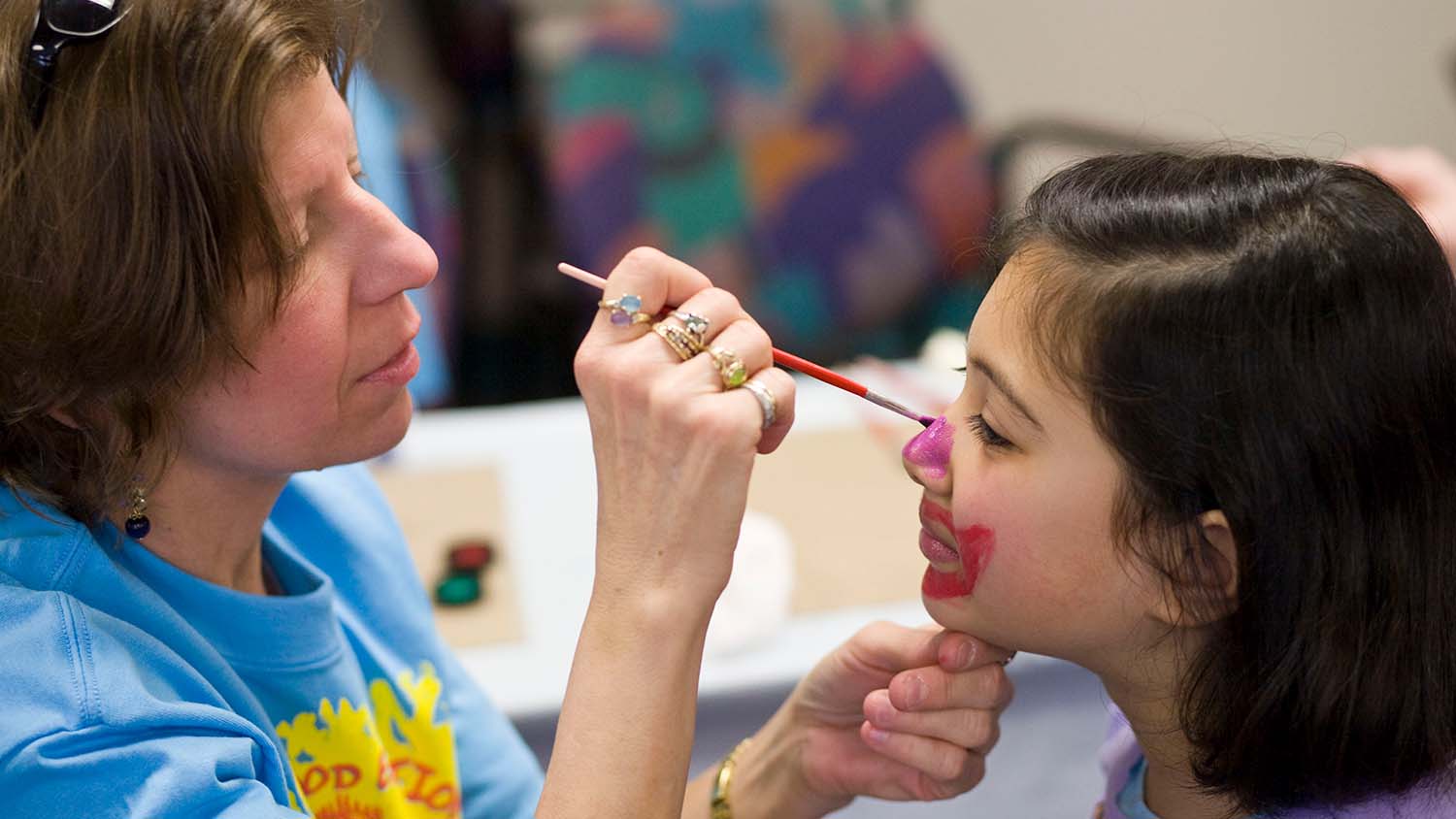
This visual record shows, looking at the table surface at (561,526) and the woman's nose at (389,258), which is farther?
the table surface at (561,526)

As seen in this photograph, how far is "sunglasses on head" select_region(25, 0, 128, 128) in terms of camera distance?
832 millimetres

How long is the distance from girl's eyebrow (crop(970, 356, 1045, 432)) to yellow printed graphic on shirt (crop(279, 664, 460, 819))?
0.55 meters

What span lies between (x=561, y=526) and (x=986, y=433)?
2.59 feet

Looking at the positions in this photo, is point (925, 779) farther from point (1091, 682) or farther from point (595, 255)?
point (595, 255)

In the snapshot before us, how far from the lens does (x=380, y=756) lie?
3.66ft

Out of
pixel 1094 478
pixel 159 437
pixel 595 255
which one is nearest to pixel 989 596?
pixel 1094 478

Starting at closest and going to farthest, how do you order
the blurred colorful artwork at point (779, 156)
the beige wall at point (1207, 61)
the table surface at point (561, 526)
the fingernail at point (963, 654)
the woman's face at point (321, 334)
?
the woman's face at point (321, 334) → the fingernail at point (963, 654) → the table surface at point (561, 526) → the blurred colorful artwork at point (779, 156) → the beige wall at point (1207, 61)

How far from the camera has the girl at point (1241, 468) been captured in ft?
2.87

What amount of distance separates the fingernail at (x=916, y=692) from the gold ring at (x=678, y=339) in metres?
0.33

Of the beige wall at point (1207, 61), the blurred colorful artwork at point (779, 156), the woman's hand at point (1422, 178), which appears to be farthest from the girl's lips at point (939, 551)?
the beige wall at point (1207, 61)

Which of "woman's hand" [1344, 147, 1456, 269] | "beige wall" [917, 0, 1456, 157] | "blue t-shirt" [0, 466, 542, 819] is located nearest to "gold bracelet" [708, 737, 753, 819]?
"blue t-shirt" [0, 466, 542, 819]

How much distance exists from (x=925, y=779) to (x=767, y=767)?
0.15m

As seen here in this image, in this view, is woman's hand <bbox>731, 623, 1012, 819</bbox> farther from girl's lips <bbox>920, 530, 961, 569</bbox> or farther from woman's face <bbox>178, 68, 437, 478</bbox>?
woman's face <bbox>178, 68, 437, 478</bbox>

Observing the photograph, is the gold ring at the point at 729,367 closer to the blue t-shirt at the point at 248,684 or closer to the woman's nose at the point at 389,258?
the woman's nose at the point at 389,258
